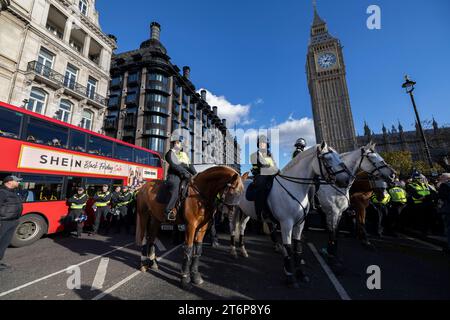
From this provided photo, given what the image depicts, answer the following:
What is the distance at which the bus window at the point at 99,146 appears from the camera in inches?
356

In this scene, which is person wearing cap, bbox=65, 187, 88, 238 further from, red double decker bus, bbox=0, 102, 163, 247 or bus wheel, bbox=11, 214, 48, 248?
bus wheel, bbox=11, 214, 48, 248

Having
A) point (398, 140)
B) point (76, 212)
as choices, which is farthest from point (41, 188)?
point (398, 140)

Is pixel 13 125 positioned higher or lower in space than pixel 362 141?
lower

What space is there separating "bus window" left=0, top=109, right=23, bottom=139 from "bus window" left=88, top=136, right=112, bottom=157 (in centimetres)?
252

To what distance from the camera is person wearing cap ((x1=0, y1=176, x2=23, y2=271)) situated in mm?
4391

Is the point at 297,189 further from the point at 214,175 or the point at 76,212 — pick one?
the point at 76,212

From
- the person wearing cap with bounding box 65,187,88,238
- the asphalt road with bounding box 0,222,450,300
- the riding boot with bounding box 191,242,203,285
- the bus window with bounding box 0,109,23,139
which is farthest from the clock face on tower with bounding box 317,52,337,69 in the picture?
the riding boot with bounding box 191,242,203,285

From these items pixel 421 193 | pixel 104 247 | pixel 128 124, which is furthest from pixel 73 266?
pixel 128 124

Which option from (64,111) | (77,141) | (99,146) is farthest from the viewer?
(64,111)

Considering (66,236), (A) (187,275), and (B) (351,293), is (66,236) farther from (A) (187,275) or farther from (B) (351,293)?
(B) (351,293)

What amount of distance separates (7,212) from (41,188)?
337cm

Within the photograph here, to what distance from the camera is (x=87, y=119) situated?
21078mm
